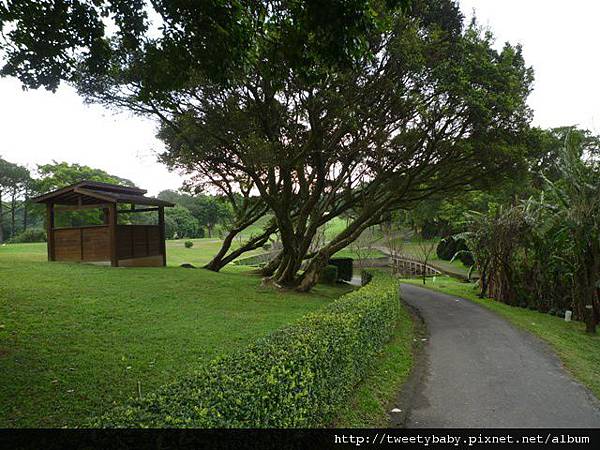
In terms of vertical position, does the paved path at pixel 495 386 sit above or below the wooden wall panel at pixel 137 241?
below

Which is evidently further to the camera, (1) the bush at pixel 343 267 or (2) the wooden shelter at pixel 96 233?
(1) the bush at pixel 343 267

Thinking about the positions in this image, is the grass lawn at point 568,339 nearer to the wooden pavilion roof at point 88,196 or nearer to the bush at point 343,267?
the bush at point 343,267

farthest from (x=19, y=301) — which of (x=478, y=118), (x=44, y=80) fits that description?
(x=478, y=118)

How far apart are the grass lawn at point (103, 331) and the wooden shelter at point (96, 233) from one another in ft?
9.54

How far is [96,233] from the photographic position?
1708 centimetres

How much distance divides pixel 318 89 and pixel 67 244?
47.6ft

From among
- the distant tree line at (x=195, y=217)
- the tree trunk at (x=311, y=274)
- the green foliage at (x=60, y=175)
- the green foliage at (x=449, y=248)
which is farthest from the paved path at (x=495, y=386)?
the distant tree line at (x=195, y=217)

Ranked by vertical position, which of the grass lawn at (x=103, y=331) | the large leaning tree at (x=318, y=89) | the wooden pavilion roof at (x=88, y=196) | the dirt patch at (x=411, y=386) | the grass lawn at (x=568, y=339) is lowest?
the grass lawn at (x=568, y=339)

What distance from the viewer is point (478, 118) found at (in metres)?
11.3

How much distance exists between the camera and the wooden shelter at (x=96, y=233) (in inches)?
646

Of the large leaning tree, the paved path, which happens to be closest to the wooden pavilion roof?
the large leaning tree

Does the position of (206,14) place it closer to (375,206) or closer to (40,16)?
(40,16)

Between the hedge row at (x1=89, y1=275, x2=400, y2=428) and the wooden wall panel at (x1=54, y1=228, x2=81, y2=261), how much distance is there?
618 inches

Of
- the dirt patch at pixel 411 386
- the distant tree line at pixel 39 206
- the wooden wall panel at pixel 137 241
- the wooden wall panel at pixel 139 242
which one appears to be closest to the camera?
the dirt patch at pixel 411 386
